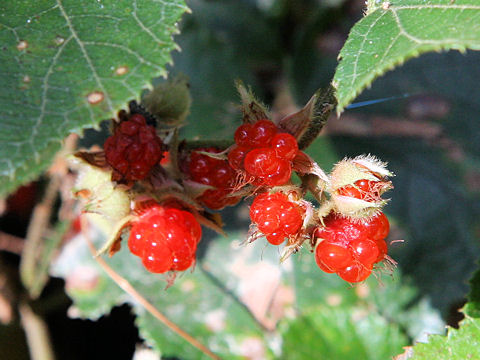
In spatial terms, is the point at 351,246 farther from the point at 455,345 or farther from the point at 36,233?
the point at 36,233

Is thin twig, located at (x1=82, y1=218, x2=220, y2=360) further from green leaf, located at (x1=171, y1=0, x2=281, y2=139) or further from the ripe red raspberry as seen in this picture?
the ripe red raspberry

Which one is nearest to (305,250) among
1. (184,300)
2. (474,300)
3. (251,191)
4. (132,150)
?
(184,300)

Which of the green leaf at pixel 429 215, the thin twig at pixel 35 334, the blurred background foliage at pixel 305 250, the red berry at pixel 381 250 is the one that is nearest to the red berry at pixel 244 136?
the red berry at pixel 381 250

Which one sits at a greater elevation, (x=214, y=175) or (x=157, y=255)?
(x=214, y=175)

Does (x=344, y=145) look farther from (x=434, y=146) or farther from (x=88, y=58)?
(x=88, y=58)

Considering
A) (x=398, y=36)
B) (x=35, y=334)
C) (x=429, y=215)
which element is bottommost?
(x=35, y=334)

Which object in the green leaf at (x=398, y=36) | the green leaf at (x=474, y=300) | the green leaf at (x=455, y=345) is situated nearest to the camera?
the green leaf at (x=398, y=36)

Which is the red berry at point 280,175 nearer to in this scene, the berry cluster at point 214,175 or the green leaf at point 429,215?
the berry cluster at point 214,175

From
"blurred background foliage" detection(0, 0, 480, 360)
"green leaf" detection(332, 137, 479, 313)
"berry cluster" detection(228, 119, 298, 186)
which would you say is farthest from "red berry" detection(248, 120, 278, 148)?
"green leaf" detection(332, 137, 479, 313)
